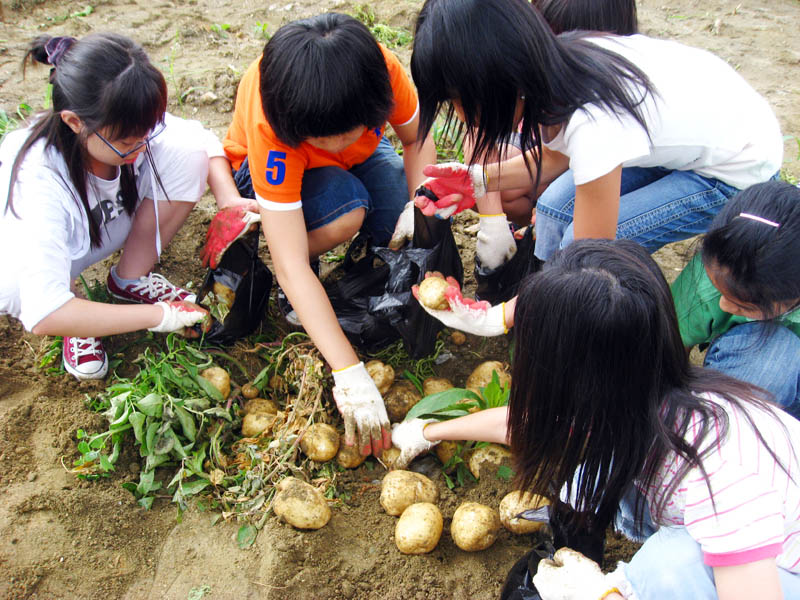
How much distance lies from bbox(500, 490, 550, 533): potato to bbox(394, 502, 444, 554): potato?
0.63ft

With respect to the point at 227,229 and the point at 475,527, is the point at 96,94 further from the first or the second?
the point at 475,527

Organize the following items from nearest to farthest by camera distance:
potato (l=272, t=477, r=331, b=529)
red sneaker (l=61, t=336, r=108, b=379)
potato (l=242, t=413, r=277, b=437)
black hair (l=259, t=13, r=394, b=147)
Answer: black hair (l=259, t=13, r=394, b=147), potato (l=272, t=477, r=331, b=529), potato (l=242, t=413, r=277, b=437), red sneaker (l=61, t=336, r=108, b=379)

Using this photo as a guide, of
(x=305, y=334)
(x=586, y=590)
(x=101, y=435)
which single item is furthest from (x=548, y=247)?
(x=101, y=435)

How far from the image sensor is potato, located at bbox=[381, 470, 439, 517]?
188 cm

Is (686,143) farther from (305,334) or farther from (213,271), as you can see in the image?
(213,271)

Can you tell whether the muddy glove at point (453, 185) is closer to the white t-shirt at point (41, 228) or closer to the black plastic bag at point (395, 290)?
the black plastic bag at point (395, 290)

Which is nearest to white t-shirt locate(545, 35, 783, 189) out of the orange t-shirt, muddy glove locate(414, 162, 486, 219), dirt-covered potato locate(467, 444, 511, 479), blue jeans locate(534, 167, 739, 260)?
blue jeans locate(534, 167, 739, 260)

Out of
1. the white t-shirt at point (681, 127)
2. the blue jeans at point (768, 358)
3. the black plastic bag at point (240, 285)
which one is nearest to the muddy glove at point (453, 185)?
the white t-shirt at point (681, 127)

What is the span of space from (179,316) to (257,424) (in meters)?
0.45

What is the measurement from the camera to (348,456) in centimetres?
203

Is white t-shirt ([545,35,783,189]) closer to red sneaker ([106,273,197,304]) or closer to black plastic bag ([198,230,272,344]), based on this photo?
black plastic bag ([198,230,272,344])

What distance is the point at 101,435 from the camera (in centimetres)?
192

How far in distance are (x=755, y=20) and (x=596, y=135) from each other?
385 centimetres

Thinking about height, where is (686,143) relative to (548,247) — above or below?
above
